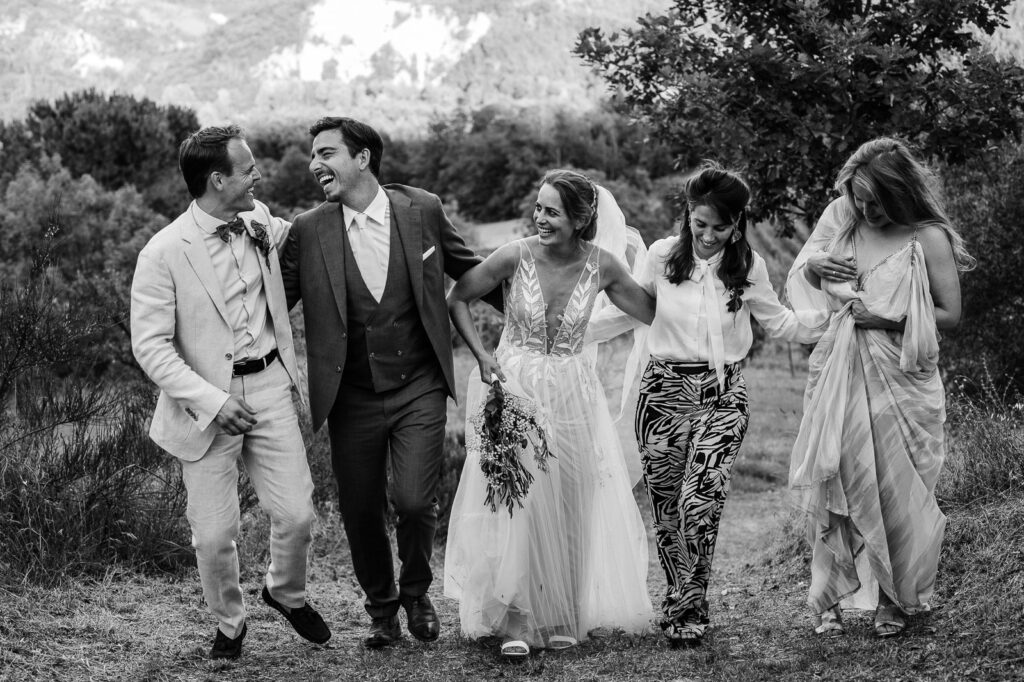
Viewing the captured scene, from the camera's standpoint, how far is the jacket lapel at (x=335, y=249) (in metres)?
5.17

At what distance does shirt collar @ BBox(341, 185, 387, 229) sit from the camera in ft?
17.4

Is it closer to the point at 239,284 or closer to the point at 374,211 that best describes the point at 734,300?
the point at 374,211

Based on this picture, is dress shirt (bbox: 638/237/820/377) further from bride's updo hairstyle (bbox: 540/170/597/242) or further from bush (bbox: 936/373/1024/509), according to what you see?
bush (bbox: 936/373/1024/509)

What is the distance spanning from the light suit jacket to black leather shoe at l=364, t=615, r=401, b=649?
130 cm

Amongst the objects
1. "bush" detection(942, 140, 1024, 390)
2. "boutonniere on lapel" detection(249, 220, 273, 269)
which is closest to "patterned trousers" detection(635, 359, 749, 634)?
"boutonniere on lapel" detection(249, 220, 273, 269)

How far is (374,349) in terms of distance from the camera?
17.2ft

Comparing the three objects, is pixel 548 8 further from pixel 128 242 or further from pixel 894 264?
pixel 894 264

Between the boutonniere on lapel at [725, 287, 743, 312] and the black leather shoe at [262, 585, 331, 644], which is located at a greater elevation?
the boutonniere on lapel at [725, 287, 743, 312]

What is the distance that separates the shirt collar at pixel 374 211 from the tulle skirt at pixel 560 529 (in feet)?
3.05

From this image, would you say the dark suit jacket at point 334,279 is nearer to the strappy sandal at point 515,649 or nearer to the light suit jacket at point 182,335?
the light suit jacket at point 182,335

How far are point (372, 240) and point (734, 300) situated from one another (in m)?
1.82

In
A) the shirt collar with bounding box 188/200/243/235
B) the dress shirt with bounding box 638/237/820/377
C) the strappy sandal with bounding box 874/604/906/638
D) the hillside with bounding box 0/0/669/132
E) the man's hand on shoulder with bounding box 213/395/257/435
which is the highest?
the hillside with bounding box 0/0/669/132

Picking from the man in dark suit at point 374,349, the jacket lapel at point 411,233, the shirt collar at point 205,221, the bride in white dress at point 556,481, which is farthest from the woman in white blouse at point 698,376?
the shirt collar at point 205,221

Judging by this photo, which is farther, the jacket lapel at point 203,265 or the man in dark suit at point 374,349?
the man in dark suit at point 374,349
